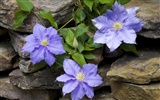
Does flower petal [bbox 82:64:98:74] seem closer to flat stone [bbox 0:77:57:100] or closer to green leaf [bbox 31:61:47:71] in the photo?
green leaf [bbox 31:61:47:71]

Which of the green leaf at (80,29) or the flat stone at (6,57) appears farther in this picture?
the flat stone at (6,57)

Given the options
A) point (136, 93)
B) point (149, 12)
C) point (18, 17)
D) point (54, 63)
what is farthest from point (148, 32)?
point (18, 17)

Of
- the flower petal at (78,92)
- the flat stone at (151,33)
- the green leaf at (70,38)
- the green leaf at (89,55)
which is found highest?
the green leaf at (70,38)

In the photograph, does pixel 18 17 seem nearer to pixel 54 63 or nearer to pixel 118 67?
pixel 54 63

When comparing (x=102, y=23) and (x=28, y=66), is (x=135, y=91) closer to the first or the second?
(x=102, y=23)

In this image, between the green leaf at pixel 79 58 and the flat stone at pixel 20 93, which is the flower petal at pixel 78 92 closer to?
the green leaf at pixel 79 58

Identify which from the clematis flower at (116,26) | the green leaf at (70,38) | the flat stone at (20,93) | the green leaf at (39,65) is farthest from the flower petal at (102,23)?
the flat stone at (20,93)

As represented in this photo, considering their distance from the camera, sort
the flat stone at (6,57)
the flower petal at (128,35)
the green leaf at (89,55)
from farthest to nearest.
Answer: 1. the flat stone at (6,57)
2. the green leaf at (89,55)
3. the flower petal at (128,35)
